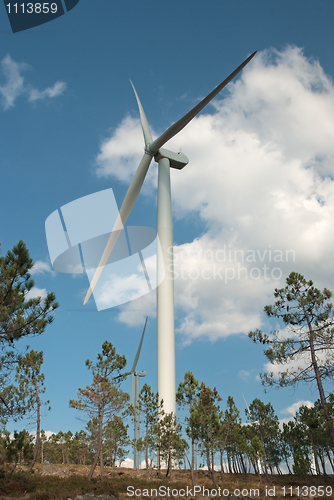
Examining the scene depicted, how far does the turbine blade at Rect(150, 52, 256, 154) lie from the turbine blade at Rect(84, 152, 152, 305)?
→ 200cm

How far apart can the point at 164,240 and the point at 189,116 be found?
37.7 ft

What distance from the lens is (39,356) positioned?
77.5 ft

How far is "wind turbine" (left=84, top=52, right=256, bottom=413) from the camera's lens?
3095 centimetres

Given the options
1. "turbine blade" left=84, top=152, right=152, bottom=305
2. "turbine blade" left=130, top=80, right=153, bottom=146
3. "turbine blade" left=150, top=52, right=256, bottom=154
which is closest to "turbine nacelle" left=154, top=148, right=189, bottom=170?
"turbine blade" left=150, top=52, right=256, bottom=154

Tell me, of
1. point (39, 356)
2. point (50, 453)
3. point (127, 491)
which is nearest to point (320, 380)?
point (127, 491)

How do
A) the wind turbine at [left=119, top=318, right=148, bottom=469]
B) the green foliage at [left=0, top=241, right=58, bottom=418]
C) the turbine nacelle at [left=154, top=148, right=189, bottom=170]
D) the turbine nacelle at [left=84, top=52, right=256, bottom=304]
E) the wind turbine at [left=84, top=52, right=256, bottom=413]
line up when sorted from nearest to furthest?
the green foliage at [left=0, top=241, right=58, bottom=418]
the wind turbine at [left=84, top=52, right=256, bottom=413]
the turbine nacelle at [left=84, top=52, right=256, bottom=304]
the wind turbine at [left=119, top=318, right=148, bottom=469]
the turbine nacelle at [left=154, top=148, right=189, bottom=170]

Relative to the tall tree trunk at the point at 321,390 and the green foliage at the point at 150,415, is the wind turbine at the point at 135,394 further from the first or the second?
the tall tree trunk at the point at 321,390

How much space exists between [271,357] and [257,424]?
1076 inches

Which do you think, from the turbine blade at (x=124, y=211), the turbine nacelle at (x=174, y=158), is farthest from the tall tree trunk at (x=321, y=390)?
the turbine nacelle at (x=174, y=158)

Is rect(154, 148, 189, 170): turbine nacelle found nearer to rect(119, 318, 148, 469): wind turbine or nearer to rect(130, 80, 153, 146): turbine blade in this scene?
rect(130, 80, 153, 146): turbine blade

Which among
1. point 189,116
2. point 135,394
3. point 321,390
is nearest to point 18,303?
point 321,390

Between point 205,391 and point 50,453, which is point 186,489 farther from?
point 50,453

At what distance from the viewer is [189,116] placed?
34.3 metres

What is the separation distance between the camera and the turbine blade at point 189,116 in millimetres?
30747
